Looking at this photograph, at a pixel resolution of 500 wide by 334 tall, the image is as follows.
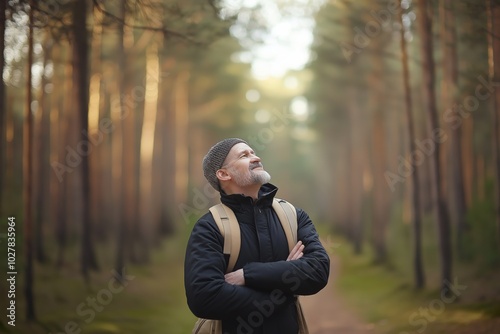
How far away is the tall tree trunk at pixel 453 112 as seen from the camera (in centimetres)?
1090

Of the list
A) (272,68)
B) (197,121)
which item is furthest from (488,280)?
(197,121)

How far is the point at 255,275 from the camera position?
9.05 ft

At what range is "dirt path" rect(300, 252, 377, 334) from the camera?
9.29 metres

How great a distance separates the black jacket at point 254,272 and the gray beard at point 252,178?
8 cm

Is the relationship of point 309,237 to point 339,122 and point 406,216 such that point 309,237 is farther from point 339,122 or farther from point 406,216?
point 339,122

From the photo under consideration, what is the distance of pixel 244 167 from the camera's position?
301cm

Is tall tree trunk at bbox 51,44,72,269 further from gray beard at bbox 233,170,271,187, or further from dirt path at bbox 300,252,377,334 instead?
gray beard at bbox 233,170,271,187

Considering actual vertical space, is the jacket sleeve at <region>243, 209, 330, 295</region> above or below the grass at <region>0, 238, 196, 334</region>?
above

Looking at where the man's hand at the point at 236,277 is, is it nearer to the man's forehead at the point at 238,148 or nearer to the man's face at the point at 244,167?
the man's face at the point at 244,167

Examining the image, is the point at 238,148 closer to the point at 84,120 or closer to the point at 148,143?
the point at 84,120

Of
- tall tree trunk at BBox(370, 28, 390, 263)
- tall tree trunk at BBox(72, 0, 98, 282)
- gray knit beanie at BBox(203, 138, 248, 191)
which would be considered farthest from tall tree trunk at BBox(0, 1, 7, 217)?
tall tree trunk at BBox(370, 28, 390, 263)

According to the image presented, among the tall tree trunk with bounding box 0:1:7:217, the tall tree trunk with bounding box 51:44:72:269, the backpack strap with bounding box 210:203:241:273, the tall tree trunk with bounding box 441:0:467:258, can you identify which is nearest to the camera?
the backpack strap with bounding box 210:203:241:273

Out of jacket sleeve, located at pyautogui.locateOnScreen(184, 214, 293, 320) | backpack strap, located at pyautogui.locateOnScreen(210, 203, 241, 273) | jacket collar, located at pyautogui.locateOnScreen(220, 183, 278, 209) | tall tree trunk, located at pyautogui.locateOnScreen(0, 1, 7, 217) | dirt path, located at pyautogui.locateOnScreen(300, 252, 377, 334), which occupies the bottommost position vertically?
dirt path, located at pyautogui.locateOnScreen(300, 252, 377, 334)

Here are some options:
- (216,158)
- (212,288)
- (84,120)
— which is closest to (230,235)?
(212,288)
